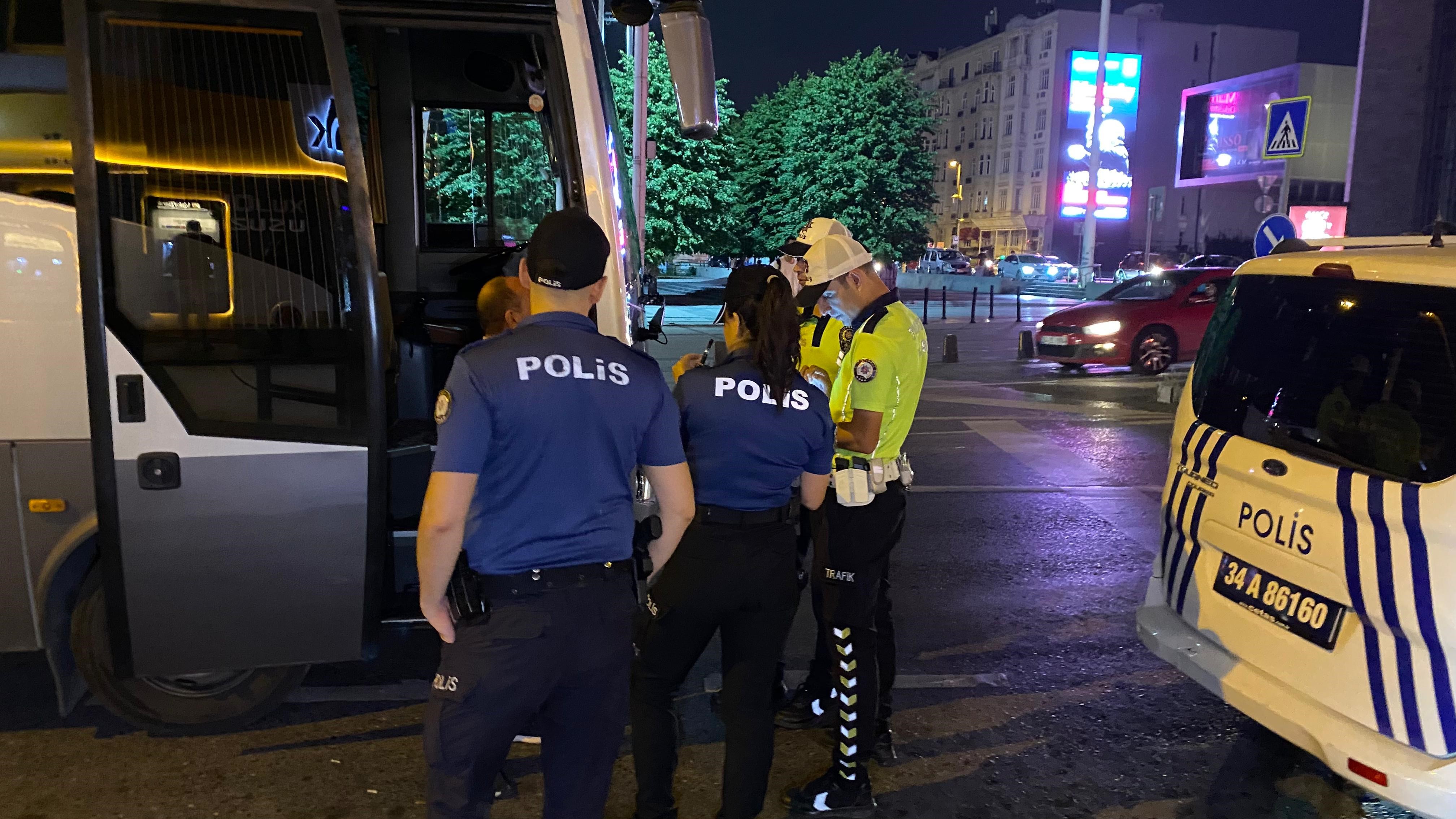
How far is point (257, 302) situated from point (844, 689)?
2.45 metres

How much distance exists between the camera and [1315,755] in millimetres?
3098

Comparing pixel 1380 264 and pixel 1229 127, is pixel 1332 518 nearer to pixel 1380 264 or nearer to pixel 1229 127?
pixel 1380 264

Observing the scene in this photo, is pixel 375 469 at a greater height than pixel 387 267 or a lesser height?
lesser

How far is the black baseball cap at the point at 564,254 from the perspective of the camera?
235 centimetres

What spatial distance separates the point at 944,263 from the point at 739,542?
53.9 metres

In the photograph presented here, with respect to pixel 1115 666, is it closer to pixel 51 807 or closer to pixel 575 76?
pixel 575 76

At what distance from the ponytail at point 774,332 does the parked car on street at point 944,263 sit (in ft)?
164

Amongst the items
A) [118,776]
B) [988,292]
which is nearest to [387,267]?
[118,776]

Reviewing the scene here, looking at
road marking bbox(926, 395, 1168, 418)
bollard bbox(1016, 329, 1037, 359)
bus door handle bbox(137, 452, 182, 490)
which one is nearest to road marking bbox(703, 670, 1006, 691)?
bus door handle bbox(137, 452, 182, 490)

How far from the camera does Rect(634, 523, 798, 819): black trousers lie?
291cm

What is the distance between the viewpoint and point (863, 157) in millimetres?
32500

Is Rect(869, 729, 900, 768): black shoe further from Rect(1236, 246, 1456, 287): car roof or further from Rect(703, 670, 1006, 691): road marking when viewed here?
Rect(1236, 246, 1456, 287): car roof

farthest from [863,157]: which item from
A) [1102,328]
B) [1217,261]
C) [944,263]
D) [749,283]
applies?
→ [749,283]

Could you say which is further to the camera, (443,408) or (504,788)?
(504,788)
